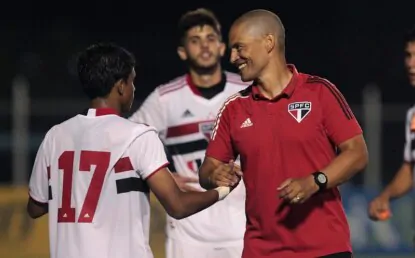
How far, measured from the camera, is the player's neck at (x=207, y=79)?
28.0 ft

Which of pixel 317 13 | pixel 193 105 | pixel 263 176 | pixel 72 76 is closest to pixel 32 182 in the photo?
pixel 263 176

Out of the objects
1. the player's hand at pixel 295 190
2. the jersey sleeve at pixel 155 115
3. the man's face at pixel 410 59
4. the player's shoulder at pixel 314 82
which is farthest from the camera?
the jersey sleeve at pixel 155 115

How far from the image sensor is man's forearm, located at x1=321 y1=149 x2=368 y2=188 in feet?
19.6

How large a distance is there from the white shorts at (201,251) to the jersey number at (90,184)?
239cm

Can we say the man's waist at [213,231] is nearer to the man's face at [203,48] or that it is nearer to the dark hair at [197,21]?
the man's face at [203,48]

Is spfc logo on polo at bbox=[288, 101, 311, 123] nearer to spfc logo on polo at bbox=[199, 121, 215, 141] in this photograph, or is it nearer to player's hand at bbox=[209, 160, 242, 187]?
player's hand at bbox=[209, 160, 242, 187]

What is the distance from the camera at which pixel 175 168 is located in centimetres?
845

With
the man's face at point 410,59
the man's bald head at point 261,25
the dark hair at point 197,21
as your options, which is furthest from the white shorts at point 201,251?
the man's bald head at point 261,25

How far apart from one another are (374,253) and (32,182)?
8306 mm

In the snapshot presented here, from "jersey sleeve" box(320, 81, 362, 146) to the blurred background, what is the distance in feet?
22.6

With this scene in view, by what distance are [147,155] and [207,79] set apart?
106 inches

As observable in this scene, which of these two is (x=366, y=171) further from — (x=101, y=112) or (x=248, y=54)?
(x=101, y=112)

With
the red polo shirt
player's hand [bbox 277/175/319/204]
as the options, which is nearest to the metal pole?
the red polo shirt

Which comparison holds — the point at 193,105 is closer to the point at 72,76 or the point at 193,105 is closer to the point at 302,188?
the point at 302,188
